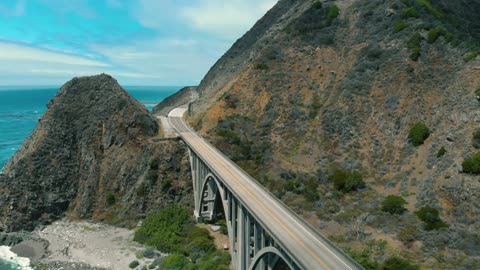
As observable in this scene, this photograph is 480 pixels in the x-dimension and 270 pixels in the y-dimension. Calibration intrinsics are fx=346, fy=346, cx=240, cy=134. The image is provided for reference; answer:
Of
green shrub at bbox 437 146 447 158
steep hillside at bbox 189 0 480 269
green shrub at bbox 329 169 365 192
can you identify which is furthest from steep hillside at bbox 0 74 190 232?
green shrub at bbox 437 146 447 158

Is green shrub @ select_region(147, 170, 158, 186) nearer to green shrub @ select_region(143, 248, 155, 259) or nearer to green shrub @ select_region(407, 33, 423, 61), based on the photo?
green shrub @ select_region(143, 248, 155, 259)

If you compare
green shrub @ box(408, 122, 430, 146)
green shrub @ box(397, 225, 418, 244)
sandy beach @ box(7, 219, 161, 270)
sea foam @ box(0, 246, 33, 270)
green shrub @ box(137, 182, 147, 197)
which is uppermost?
green shrub @ box(408, 122, 430, 146)

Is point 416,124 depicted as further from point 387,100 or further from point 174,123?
point 174,123

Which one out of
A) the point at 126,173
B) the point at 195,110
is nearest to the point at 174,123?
the point at 195,110

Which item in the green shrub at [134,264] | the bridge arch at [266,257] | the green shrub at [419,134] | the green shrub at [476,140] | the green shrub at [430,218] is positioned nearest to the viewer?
the bridge arch at [266,257]

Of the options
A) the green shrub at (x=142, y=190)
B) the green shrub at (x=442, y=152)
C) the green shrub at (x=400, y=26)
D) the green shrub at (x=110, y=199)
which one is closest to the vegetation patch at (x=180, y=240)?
the green shrub at (x=142, y=190)

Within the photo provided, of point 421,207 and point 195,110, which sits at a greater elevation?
point 195,110

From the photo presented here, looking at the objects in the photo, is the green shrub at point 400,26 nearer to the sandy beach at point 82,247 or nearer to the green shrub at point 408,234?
the green shrub at point 408,234
